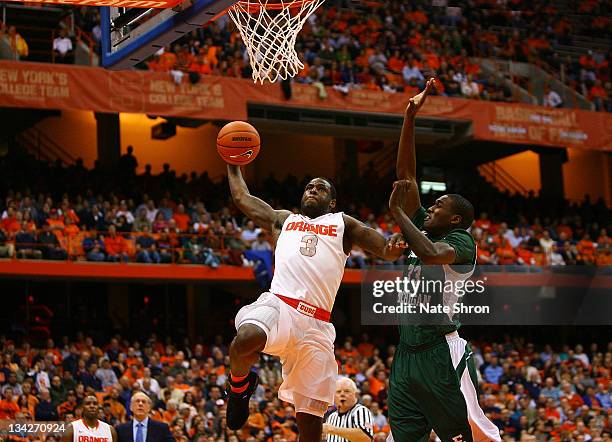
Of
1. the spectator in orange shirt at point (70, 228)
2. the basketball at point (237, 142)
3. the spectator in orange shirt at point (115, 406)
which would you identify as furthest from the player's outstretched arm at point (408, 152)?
the spectator in orange shirt at point (70, 228)

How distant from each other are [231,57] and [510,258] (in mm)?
8180

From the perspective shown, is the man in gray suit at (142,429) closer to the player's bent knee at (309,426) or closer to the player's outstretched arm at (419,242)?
the player's bent knee at (309,426)

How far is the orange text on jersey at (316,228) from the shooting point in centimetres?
812

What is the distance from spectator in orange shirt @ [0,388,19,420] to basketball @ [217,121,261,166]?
30.7 ft

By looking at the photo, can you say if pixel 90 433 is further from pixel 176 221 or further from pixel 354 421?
pixel 176 221

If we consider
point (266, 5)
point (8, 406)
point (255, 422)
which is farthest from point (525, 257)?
point (266, 5)

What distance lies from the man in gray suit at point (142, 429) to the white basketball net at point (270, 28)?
348 centimetres

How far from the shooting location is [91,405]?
10.7m

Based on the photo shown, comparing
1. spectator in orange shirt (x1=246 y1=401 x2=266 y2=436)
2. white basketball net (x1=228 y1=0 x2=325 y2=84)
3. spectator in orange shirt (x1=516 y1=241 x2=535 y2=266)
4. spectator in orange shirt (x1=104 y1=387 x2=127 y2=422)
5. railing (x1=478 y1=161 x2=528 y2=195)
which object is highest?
railing (x1=478 y1=161 x2=528 y2=195)

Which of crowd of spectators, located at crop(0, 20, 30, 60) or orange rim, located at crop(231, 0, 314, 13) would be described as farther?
crowd of spectators, located at crop(0, 20, 30, 60)

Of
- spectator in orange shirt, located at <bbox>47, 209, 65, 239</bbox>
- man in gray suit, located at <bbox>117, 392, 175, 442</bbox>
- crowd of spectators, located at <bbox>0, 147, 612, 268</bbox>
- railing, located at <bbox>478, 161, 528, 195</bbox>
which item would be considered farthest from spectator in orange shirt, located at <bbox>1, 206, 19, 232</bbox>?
railing, located at <bbox>478, 161, 528, 195</bbox>

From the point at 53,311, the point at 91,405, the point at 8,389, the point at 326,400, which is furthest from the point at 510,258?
the point at 326,400

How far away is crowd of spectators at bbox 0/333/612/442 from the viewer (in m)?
17.0

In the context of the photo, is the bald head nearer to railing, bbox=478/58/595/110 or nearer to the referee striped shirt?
the referee striped shirt
